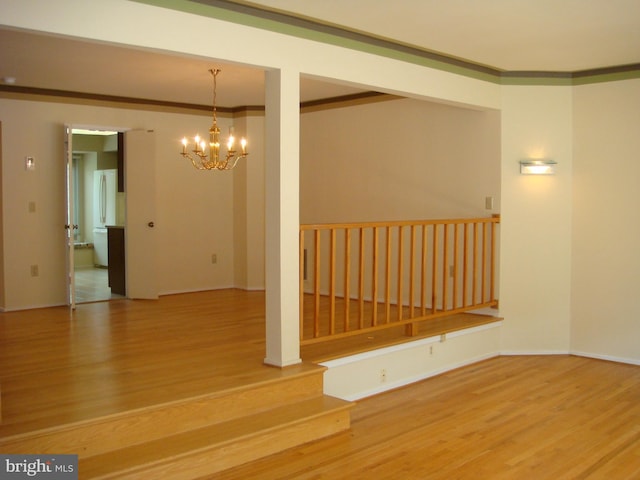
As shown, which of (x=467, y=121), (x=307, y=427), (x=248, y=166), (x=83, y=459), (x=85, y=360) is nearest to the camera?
(x=83, y=459)

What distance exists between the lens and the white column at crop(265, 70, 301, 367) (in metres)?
4.32

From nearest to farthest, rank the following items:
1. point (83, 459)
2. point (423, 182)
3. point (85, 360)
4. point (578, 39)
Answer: point (83, 459), point (85, 360), point (578, 39), point (423, 182)

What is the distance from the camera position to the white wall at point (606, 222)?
231 inches

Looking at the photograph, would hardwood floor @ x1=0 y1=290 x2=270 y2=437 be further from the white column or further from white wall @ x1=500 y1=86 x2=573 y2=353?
white wall @ x1=500 y1=86 x2=573 y2=353

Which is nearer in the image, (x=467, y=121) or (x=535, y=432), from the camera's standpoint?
(x=535, y=432)

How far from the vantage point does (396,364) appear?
17.1 feet

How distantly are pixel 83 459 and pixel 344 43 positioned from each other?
10.4ft

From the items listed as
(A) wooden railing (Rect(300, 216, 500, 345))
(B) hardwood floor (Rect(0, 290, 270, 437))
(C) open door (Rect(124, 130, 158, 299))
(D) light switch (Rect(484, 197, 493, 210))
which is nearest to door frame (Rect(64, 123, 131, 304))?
(B) hardwood floor (Rect(0, 290, 270, 437))

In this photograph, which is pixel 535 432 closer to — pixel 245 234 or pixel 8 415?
pixel 8 415

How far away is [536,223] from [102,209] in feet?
25.3

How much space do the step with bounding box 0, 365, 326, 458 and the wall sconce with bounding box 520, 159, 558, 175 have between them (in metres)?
3.04

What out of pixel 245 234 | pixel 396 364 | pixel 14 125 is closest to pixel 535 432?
pixel 396 364

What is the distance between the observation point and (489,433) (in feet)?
13.8

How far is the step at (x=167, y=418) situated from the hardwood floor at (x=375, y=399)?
0.21 ft
